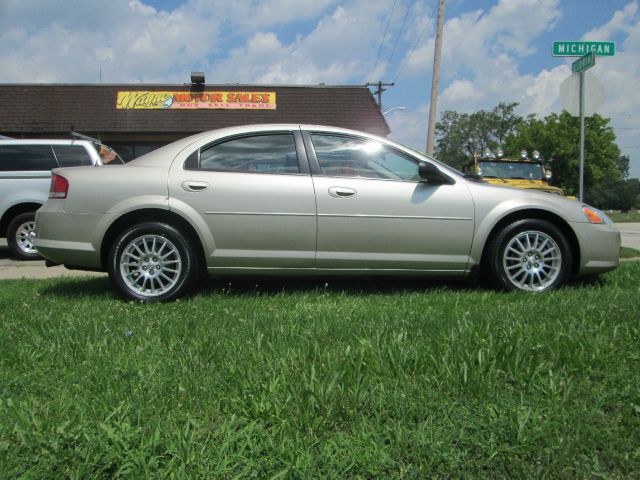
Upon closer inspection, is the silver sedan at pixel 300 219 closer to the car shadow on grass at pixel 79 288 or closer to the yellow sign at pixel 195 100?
the car shadow on grass at pixel 79 288

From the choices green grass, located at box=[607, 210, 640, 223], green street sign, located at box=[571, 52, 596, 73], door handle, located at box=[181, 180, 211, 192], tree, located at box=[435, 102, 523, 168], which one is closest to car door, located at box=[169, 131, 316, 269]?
door handle, located at box=[181, 180, 211, 192]

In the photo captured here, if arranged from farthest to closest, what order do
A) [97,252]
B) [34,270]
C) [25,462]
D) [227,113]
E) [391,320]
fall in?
1. [227,113]
2. [34,270]
3. [97,252]
4. [391,320]
5. [25,462]

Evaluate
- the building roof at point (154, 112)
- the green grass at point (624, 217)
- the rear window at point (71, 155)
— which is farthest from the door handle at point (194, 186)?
the green grass at point (624, 217)

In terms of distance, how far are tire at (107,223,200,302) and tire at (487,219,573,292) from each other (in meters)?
2.53

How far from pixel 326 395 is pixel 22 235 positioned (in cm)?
780

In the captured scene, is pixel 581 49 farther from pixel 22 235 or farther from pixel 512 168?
pixel 22 235

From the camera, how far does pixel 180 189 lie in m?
4.29

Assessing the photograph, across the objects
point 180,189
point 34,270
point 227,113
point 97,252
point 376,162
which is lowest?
point 34,270

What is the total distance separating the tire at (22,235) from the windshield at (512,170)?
27.0 ft

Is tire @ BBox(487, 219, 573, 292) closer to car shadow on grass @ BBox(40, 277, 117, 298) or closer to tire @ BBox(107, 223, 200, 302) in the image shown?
tire @ BBox(107, 223, 200, 302)

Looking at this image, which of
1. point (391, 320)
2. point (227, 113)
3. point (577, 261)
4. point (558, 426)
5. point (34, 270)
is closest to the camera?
point (558, 426)

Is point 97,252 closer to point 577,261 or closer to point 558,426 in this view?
point 558,426

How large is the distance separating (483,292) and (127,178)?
10.1ft

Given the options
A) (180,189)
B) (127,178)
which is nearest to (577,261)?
(180,189)
